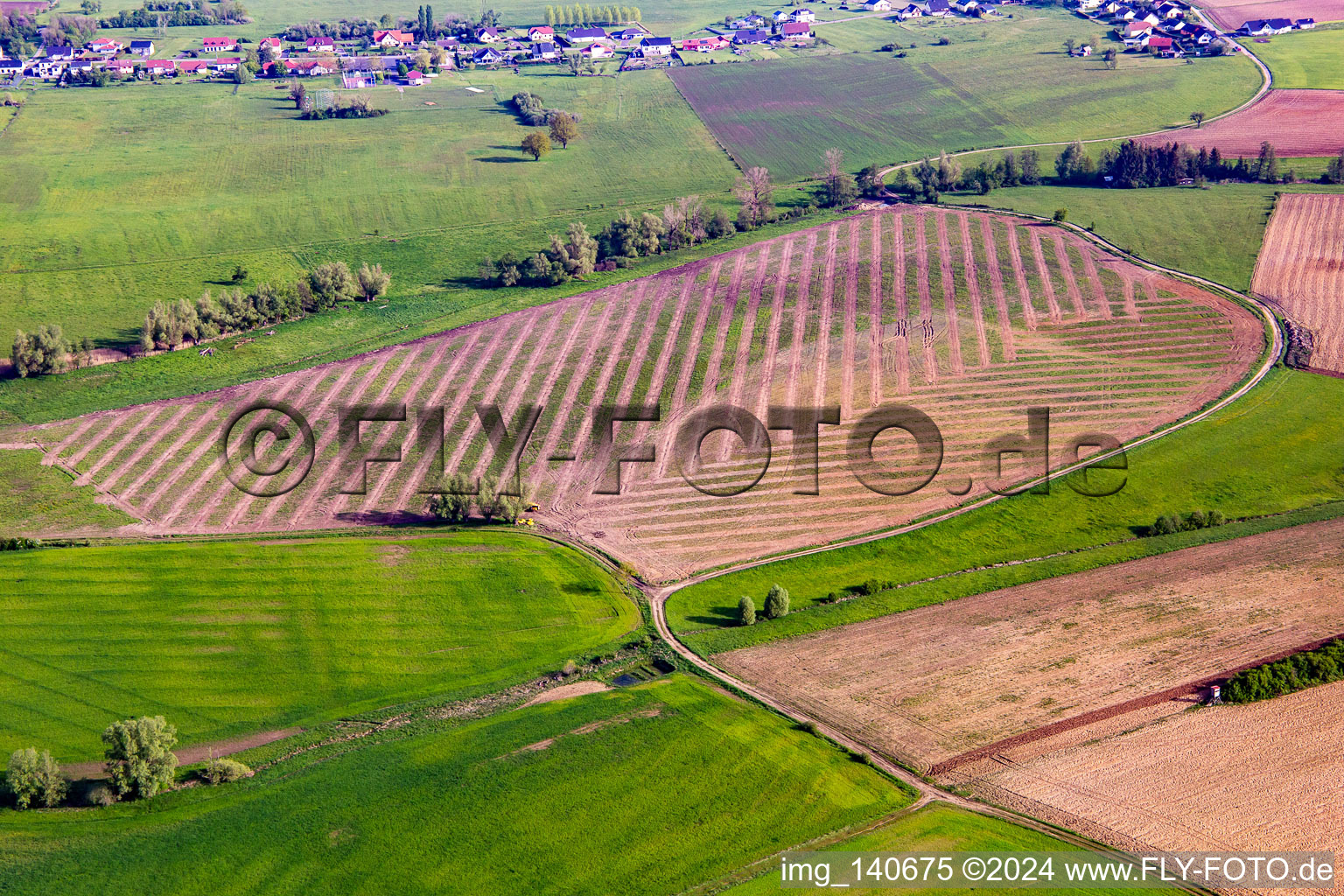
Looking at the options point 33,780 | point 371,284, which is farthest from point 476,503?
point 371,284

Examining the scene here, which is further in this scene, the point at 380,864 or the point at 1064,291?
the point at 1064,291

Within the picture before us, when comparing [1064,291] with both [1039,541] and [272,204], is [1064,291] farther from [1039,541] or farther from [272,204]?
[272,204]

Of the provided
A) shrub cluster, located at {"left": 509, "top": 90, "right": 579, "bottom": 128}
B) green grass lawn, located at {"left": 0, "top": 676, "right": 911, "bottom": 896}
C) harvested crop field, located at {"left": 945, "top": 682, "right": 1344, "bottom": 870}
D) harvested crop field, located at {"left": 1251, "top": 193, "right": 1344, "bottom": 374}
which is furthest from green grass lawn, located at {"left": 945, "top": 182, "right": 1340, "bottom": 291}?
A: green grass lawn, located at {"left": 0, "top": 676, "right": 911, "bottom": 896}

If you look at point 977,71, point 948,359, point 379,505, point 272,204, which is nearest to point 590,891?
point 379,505

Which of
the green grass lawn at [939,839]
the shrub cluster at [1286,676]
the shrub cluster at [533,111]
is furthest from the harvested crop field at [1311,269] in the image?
the shrub cluster at [533,111]

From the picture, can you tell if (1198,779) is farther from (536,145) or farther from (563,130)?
(563,130)

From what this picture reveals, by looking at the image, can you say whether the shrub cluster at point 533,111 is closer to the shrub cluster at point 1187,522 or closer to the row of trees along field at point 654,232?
the row of trees along field at point 654,232

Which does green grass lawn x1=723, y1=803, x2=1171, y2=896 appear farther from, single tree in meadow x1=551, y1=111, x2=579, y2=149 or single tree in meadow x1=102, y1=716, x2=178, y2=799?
single tree in meadow x1=551, y1=111, x2=579, y2=149
